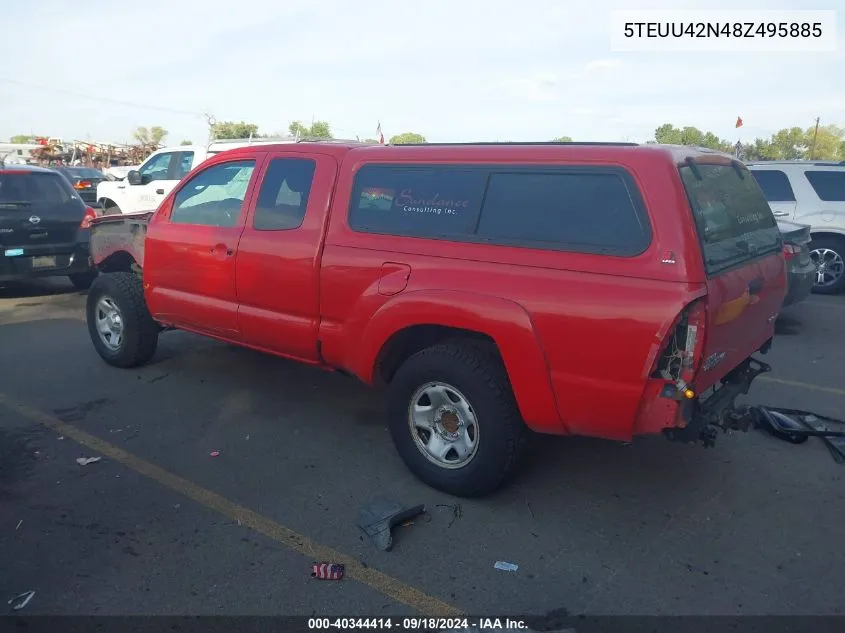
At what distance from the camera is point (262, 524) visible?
3445 millimetres

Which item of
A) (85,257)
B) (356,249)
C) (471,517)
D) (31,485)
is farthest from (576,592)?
(85,257)

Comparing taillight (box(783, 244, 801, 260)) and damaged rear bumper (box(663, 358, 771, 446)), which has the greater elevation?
taillight (box(783, 244, 801, 260))

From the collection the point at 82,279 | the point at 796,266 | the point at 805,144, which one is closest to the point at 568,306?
the point at 796,266

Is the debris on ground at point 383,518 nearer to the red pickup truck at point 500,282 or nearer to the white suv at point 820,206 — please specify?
the red pickup truck at point 500,282

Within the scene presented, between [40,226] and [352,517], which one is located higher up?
[40,226]

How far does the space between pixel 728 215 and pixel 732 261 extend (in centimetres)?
33

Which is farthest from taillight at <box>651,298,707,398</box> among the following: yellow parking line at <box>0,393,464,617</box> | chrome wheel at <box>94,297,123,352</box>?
chrome wheel at <box>94,297,123,352</box>

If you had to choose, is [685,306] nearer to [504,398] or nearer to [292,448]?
[504,398]

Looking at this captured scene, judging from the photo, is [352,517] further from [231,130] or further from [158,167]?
[231,130]

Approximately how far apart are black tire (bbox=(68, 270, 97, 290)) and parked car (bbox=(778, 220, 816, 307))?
8.76 meters

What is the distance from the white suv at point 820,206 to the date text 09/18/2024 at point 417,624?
8.14 m

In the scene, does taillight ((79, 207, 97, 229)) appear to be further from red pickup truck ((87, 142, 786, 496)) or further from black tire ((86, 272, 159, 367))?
red pickup truck ((87, 142, 786, 496))

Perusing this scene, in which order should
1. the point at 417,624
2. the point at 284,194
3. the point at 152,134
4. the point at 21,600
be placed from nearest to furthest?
the point at 417,624, the point at 21,600, the point at 284,194, the point at 152,134

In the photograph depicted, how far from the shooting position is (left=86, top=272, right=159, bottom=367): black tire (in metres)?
5.56
